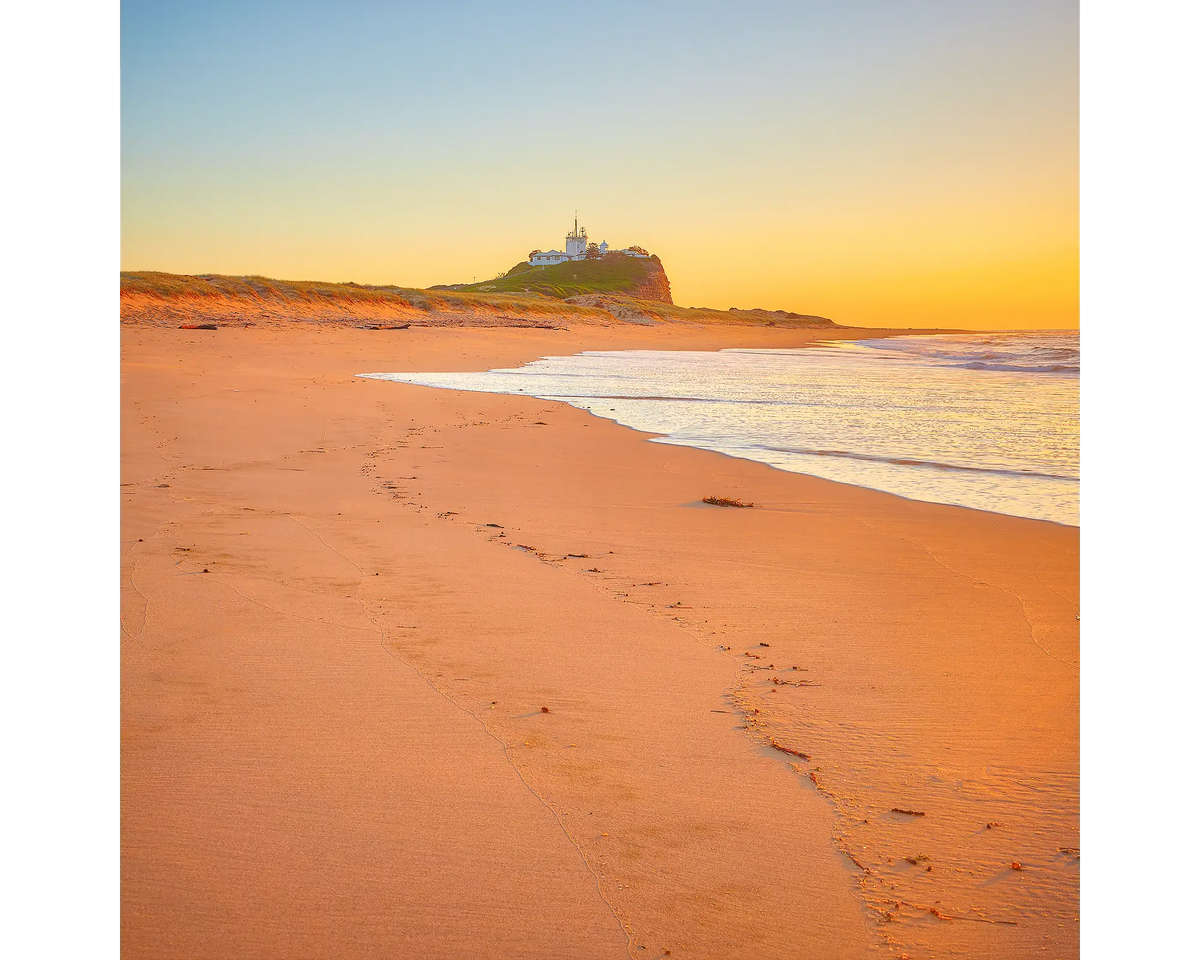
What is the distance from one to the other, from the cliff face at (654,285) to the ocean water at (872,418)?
101 metres

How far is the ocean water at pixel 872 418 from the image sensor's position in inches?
342

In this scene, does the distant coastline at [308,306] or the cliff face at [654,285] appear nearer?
the distant coastline at [308,306]

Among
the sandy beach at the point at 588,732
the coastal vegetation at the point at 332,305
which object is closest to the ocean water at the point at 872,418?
the sandy beach at the point at 588,732

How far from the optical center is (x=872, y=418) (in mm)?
14289

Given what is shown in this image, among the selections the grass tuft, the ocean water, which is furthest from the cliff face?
the grass tuft

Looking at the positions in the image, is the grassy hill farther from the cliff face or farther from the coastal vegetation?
the coastal vegetation

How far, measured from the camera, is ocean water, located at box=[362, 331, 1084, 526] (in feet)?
28.5

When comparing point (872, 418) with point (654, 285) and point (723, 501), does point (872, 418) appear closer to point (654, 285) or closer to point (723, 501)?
point (723, 501)

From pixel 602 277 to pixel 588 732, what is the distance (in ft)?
429

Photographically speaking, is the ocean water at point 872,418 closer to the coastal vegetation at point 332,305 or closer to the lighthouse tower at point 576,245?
the coastal vegetation at point 332,305

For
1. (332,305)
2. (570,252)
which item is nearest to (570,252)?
(570,252)

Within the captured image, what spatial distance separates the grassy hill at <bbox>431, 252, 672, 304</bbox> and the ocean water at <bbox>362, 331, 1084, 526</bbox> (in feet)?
286
